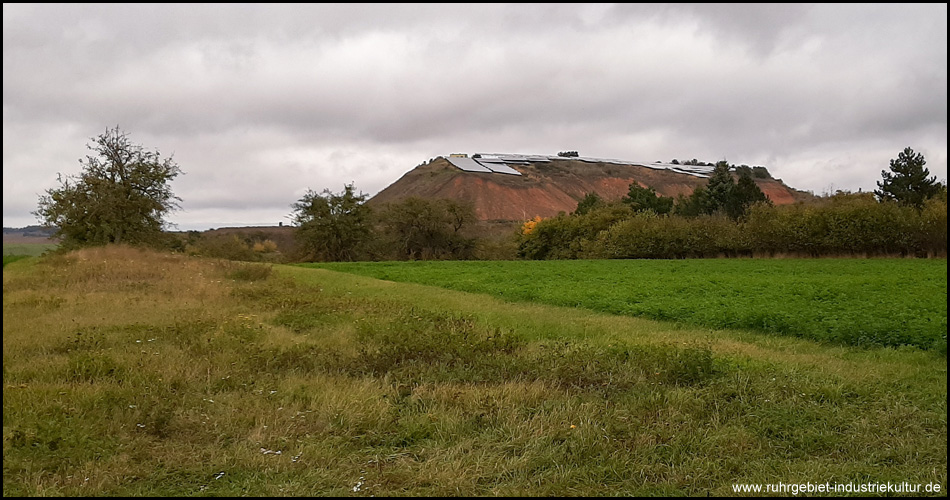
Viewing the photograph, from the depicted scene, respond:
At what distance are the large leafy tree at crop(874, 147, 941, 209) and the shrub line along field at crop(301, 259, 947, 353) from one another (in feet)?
46.8

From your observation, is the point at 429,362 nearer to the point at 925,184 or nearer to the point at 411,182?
the point at 925,184

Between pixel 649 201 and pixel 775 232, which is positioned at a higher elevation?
pixel 649 201

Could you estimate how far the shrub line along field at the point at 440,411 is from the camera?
4633mm

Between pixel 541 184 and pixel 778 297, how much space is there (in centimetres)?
10385

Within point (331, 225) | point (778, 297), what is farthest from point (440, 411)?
point (331, 225)

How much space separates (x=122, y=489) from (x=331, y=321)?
8.00m

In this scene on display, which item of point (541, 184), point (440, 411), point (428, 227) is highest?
point (541, 184)

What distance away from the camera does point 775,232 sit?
3734cm

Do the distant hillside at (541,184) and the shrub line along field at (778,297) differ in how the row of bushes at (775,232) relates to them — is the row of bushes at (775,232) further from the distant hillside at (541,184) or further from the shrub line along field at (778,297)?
the distant hillside at (541,184)

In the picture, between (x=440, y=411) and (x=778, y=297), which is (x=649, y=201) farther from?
(x=440, y=411)

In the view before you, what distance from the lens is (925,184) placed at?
39812mm

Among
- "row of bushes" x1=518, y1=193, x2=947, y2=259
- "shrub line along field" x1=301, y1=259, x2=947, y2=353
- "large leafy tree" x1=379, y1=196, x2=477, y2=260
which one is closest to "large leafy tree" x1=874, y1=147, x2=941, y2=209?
"row of bushes" x1=518, y1=193, x2=947, y2=259

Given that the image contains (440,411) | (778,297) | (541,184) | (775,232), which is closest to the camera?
(440,411)

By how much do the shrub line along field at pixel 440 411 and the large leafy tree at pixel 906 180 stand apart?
34.1 meters
